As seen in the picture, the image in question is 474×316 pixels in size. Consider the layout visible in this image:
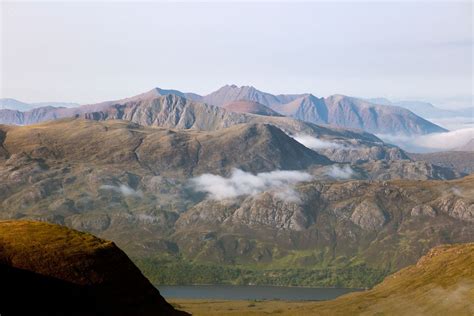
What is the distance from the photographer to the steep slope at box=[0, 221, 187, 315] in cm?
14688

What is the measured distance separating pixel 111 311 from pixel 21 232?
40634 millimetres

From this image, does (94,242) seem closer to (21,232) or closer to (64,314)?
(21,232)

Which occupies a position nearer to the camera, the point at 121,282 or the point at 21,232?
the point at 121,282

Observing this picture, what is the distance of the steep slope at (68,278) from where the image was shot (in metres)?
147

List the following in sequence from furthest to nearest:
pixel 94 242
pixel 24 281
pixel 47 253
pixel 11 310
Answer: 1. pixel 94 242
2. pixel 47 253
3. pixel 24 281
4. pixel 11 310

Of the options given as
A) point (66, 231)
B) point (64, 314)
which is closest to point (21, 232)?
point (66, 231)

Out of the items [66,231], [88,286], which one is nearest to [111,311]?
[88,286]

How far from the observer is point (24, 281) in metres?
150

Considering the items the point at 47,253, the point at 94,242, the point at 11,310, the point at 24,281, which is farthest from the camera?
the point at 94,242

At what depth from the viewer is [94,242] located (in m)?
173

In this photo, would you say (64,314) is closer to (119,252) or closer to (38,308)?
(38,308)

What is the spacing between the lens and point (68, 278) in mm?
154500

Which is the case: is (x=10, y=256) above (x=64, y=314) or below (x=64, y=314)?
above

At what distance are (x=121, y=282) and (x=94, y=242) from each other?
1789 centimetres
